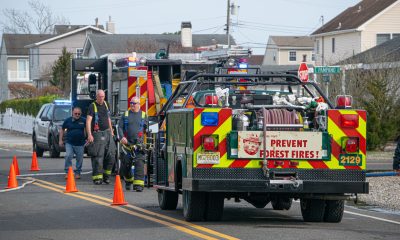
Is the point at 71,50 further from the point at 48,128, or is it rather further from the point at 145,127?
the point at 145,127

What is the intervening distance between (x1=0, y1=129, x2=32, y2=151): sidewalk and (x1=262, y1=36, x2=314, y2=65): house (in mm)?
33535

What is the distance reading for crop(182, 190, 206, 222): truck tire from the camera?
12977 millimetres

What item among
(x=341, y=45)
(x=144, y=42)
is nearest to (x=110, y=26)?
(x=144, y=42)

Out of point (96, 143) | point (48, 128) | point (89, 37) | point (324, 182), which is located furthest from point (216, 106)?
point (89, 37)

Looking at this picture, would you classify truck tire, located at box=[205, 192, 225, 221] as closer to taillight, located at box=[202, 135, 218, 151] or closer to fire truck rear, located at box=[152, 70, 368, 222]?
fire truck rear, located at box=[152, 70, 368, 222]

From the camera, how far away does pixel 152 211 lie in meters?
15.0

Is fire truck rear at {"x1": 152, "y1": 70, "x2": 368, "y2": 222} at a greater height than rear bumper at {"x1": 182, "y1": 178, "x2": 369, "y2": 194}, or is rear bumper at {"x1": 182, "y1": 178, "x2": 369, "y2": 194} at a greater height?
A: fire truck rear at {"x1": 152, "y1": 70, "x2": 368, "y2": 222}

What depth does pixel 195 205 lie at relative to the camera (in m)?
13.0

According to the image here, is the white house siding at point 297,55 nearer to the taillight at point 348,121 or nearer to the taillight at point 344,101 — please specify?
the taillight at point 344,101

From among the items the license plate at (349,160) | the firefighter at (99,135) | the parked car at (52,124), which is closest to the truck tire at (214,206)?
the license plate at (349,160)

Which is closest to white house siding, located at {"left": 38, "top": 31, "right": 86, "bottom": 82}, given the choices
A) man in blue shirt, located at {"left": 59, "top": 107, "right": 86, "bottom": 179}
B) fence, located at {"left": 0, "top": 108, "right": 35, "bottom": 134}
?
fence, located at {"left": 0, "top": 108, "right": 35, "bottom": 134}

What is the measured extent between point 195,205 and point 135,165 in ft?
18.8

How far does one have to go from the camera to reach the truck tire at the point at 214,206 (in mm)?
13086

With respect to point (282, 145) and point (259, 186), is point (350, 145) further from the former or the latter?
point (259, 186)
